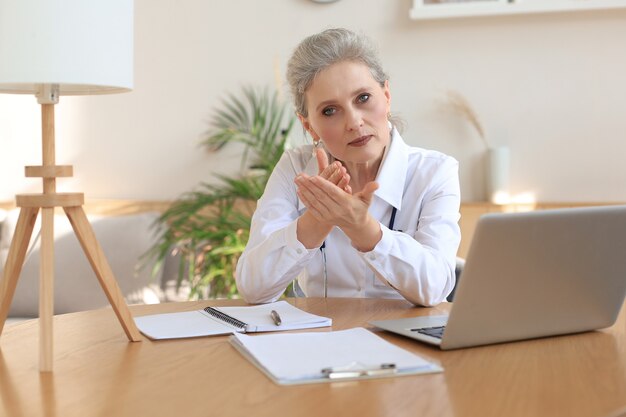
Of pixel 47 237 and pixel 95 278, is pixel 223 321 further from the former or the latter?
pixel 95 278

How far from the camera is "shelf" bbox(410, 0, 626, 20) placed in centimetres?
332

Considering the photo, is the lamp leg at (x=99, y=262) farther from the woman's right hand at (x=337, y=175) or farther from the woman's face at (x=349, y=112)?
the woman's face at (x=349, y=112)

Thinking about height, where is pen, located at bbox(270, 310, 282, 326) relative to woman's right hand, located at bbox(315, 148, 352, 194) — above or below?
below

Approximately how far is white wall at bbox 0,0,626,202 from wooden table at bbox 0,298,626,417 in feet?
6.61

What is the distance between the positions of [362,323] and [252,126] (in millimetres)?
2294

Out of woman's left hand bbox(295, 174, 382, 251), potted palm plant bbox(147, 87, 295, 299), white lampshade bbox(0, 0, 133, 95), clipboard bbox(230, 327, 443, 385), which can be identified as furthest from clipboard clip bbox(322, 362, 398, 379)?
potted palm plant bbox(147, 87, 295, 299)

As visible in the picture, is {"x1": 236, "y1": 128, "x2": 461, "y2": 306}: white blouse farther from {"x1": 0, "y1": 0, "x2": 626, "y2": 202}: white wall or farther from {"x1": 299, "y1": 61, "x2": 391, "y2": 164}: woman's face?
{"x1": 0, "y1": 0, "x2": 626, "y2": 202}: white wall

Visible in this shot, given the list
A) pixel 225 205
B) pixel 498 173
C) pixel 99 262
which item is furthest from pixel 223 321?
pixel 225 205

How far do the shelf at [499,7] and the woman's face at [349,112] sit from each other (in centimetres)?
145

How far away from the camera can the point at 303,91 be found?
220 centimetres

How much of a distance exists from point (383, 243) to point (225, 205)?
6.74 ft

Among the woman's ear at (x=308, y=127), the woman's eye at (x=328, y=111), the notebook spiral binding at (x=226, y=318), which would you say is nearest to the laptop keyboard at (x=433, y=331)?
the notebook spiral binding at (x=226, y=318)

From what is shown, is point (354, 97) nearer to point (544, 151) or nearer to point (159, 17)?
point (544, 151)

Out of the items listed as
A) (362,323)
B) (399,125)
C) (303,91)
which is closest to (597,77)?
(399,125)
